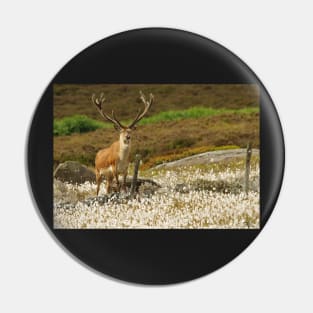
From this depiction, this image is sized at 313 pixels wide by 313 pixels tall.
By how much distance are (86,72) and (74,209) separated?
33.1 inches

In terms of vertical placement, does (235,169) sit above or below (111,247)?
above

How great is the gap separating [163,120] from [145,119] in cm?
11

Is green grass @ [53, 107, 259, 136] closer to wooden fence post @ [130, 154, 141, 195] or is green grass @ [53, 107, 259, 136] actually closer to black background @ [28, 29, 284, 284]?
black background @ [28, 29, 284, 284]

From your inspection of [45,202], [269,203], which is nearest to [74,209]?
[45,202]

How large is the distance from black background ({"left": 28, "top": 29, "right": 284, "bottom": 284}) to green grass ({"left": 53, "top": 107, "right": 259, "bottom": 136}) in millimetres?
68

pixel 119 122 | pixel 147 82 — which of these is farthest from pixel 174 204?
pixel 147 82

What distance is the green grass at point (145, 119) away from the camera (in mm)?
5883

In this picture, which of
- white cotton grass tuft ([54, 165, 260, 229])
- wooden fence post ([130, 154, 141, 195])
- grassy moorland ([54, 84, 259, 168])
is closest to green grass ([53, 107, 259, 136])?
grassy moorland ([54, 84, 259, 168])

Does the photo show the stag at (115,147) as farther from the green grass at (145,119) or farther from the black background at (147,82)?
the black background at (147,82)

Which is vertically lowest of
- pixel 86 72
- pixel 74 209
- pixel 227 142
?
pixel 74 209

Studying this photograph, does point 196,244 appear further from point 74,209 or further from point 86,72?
point 86,72

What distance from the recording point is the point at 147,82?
5.90 meters

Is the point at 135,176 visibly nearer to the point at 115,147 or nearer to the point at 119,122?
the point at 115,147

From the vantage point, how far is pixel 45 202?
19.1 feet
